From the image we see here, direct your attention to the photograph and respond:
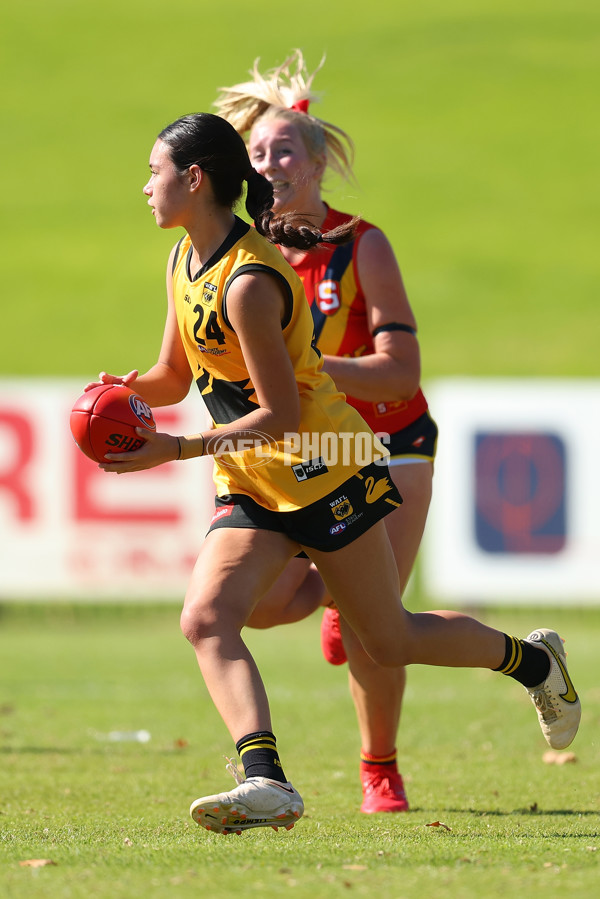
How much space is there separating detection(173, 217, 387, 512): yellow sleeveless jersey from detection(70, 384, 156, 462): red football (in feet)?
0.89

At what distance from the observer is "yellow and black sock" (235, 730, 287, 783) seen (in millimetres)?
3971

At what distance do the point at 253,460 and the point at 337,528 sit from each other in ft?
1.09

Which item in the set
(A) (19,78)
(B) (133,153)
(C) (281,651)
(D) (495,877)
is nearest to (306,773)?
(D) (495,877)

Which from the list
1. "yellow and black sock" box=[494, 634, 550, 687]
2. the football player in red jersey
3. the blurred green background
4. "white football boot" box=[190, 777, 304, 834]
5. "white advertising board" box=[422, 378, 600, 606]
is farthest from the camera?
the blurred green background

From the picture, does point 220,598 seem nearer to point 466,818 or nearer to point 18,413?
point 466,818

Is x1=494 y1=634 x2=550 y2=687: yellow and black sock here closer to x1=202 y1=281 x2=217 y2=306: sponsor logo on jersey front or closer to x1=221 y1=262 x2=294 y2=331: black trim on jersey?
x1=221 y1=262 x2=294 y2=331: black trim on jersey

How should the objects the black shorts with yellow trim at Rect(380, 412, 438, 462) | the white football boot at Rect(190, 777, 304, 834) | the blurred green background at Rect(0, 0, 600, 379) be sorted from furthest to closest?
the blurred green background at Rect(0, 0, 600, 379) → the black shorts with yellow trim at Rect(380, 412, 438, 462) → the white football boot at Rect(190, 777, 304, 834)

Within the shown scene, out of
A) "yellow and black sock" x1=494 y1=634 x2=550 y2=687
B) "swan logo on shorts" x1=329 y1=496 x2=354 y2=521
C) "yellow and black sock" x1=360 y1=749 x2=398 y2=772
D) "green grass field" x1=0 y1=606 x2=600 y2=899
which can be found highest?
"swan logo on shorts" x1=329 y1=496 x2=354 y2=521

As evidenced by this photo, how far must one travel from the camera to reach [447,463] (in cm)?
1308

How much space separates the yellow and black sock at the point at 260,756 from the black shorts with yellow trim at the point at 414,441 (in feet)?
5.05

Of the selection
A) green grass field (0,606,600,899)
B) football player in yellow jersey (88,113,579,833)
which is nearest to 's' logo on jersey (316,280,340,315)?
football player in yellow jersey (88,113,579,833)

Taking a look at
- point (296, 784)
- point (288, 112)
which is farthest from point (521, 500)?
point (288, 112)

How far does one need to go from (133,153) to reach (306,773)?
31.2m

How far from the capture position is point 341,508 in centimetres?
423
